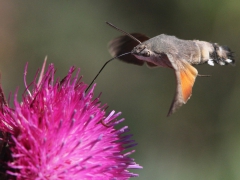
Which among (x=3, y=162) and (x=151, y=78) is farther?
(x=151, y=78)

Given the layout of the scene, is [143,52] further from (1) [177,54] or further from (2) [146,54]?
(1) [177,54]

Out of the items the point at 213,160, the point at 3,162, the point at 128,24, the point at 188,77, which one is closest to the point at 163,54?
the point at 188,77

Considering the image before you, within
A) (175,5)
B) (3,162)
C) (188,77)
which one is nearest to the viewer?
(3,162)

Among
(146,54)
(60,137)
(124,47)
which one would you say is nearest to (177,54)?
(146,54)

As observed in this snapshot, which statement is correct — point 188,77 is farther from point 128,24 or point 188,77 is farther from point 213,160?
point 128,24

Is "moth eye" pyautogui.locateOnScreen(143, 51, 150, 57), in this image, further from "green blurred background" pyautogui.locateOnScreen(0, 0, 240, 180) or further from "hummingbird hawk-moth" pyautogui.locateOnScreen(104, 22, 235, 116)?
"green blurred background" pyautogui.locateOnScreen(0, 0, 240, 180)

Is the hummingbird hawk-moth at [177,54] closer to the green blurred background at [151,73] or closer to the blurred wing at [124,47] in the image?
the blurred wing at [124,47]
